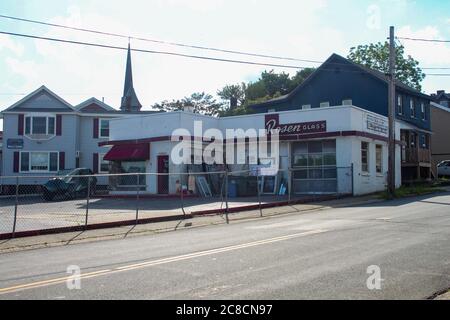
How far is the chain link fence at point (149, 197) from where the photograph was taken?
52.6 feet

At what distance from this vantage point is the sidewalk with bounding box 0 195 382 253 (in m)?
13.7

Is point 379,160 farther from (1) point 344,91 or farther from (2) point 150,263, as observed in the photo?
(2) point 150,263

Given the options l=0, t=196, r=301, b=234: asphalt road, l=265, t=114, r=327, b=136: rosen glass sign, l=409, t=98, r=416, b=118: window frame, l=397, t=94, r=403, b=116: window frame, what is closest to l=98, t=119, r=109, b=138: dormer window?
l=265, t=114, r=327, b=136: rosen glass sign

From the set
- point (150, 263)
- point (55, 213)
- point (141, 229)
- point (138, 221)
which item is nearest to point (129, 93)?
point (55, 213)

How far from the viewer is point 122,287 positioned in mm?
7324

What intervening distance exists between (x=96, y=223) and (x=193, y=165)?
14.5 m

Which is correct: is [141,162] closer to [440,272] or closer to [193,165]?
[193,165]

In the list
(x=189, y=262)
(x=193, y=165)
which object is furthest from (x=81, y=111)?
(x=189, y=262)

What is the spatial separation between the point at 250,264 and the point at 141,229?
7.88 m

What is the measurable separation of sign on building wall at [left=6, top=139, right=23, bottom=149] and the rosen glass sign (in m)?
22.5

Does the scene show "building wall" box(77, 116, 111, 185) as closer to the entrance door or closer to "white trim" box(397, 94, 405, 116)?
the entrance door

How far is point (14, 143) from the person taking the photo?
→ 139 feet

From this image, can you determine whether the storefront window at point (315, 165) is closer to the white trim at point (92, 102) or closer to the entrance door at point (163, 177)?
the entrance door at point (163, 177)
